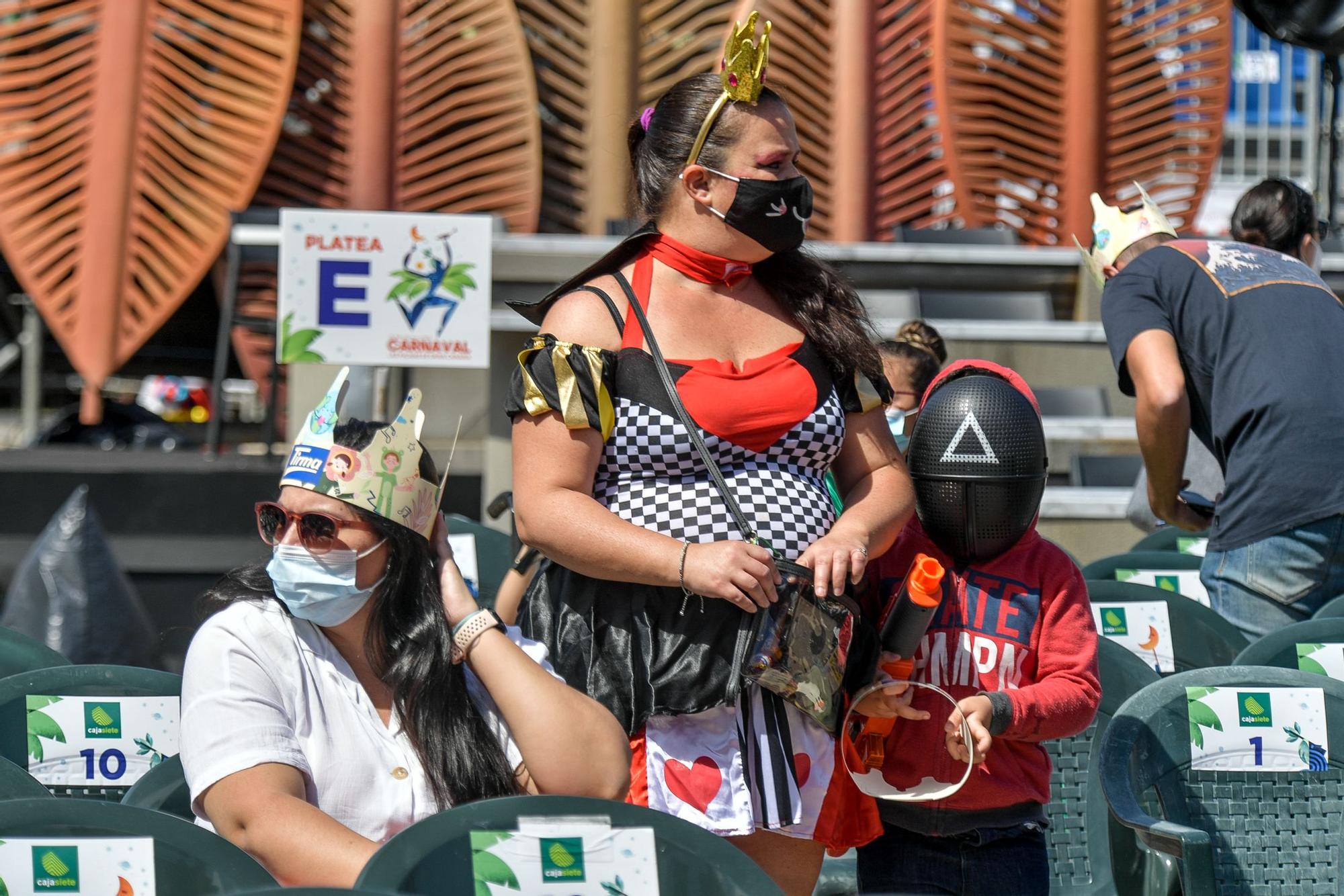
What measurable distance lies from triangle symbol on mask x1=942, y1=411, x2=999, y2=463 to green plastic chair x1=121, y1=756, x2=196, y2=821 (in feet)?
4.00

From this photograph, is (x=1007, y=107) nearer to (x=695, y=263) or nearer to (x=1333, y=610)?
(x=1333, y=610)

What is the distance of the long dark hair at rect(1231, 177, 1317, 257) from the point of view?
10.8ft

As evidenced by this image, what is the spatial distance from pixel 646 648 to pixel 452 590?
0.29 meters

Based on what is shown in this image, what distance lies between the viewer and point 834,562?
189cm

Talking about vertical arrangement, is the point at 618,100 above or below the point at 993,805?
above

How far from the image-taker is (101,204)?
7.89m

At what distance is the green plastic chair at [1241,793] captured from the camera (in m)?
2.44

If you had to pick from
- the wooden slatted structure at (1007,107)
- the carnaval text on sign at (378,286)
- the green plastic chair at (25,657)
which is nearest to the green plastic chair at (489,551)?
the carnaval text on sign at (378,286)

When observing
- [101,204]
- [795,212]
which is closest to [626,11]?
[101,204]

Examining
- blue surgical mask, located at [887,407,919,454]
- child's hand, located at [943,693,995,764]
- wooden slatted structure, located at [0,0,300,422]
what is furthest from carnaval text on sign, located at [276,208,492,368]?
wooden slatted structure, located at [0,0,300,422]

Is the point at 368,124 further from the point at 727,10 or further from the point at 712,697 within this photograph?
the point at 712,697

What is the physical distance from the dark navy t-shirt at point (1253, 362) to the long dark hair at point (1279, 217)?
0.29 metres

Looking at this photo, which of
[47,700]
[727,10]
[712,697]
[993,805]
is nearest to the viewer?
[712,697]

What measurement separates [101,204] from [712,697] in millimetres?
6960
